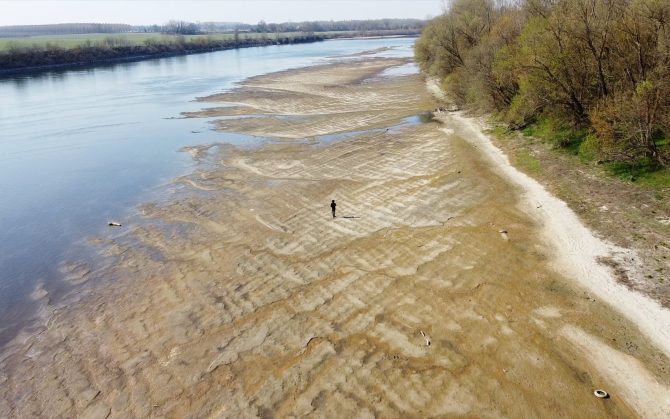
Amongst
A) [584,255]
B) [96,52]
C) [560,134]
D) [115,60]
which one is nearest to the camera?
[584,255]

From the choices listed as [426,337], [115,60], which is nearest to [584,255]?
[426,337]

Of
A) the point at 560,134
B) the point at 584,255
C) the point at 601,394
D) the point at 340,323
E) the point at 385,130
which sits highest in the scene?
the point at 560,134

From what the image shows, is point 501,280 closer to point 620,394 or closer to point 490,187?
point 620,394

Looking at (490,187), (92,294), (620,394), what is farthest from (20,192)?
(620,394)

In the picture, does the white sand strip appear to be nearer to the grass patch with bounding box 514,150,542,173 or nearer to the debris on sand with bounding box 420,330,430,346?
the grass patch with bounding box 514,150,542,173

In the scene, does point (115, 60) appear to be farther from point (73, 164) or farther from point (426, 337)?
point (426, 337)

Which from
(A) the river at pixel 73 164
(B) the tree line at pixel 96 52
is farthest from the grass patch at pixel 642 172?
(B) the tree line at pixel 96 52
